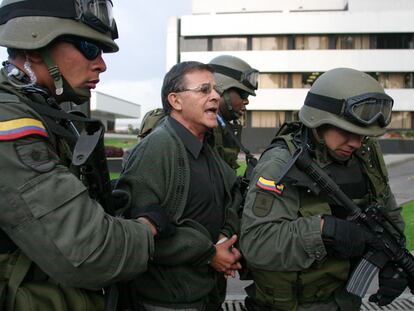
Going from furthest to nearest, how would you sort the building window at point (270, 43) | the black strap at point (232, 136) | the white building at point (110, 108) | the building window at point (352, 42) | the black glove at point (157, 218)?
1. the white building at point (110, 108)
2. the building window at point (270, 43)
3. the building window at point (352, 42)
4. the black strap at point (232, 136)
5. the black glove at point (157, 218)

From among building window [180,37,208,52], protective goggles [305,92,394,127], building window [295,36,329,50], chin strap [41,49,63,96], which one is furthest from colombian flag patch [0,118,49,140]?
building window [180,37,208,52]

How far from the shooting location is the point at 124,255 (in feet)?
4.84

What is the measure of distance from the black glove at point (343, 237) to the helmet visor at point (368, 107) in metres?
0.54

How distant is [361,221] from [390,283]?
1.16 ft

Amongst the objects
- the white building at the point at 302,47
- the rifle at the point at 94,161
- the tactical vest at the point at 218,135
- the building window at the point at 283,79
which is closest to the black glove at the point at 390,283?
the rifle at the point at 94,161

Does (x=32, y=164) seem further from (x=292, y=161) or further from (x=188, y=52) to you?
(x=188, y=52)

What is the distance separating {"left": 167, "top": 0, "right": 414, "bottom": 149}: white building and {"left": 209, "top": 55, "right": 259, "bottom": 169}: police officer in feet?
95.2

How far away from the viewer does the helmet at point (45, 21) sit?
5.14ft

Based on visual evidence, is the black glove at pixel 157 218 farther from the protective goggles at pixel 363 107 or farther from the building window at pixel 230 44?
the building window at pixel 230 44

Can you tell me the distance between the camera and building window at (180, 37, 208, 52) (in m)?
35.9

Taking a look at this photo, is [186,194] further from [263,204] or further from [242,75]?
[242,75]

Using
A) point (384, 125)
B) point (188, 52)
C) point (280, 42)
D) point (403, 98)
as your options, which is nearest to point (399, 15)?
point (403, 98)

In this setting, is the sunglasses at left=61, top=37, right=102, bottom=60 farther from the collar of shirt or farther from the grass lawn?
the grass lawn

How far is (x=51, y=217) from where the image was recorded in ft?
4.41
